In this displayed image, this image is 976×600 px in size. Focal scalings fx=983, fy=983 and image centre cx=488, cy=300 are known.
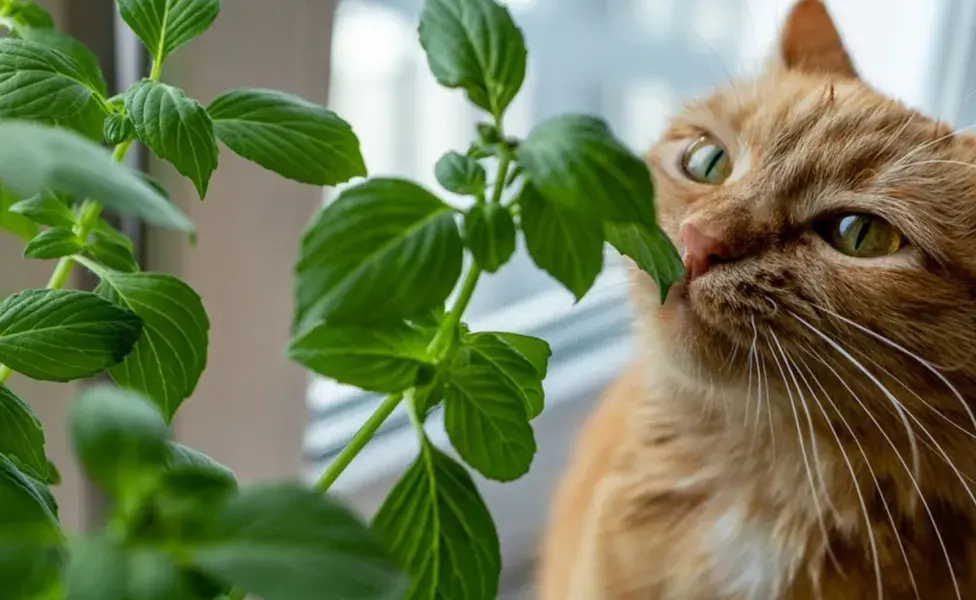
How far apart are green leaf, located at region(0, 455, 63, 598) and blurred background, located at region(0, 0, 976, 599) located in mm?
532

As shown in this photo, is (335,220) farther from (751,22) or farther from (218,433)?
(751,22)

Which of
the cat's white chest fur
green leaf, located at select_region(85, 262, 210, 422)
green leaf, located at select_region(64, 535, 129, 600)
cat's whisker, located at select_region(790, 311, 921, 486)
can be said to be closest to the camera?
green leaf, located at select_region(64, 535, 129, 600)

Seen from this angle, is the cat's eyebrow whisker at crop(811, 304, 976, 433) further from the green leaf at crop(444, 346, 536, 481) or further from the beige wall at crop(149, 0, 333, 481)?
the beige wall at crop(149, 0, 333, 481)

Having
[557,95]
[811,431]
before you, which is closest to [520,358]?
[811,431]

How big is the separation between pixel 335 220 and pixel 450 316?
100mm

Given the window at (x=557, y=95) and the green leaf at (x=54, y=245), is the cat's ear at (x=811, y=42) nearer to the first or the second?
the window at (x=557, y=95)

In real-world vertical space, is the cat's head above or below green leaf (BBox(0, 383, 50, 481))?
above

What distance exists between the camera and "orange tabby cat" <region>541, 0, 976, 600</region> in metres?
0.64

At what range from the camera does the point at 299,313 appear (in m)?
0.31

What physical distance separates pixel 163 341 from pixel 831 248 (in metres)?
0.45

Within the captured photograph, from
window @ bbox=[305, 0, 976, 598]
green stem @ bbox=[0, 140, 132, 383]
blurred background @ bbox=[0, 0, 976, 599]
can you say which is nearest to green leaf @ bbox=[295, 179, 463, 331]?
green stem @ bbox=[0, 140, 132, 383]

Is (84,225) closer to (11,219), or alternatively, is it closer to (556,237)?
(11,219)

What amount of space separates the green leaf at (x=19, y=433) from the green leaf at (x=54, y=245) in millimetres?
80

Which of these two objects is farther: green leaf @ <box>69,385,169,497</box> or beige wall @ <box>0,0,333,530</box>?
beige wall @ <box>0,0,333,530</box>
